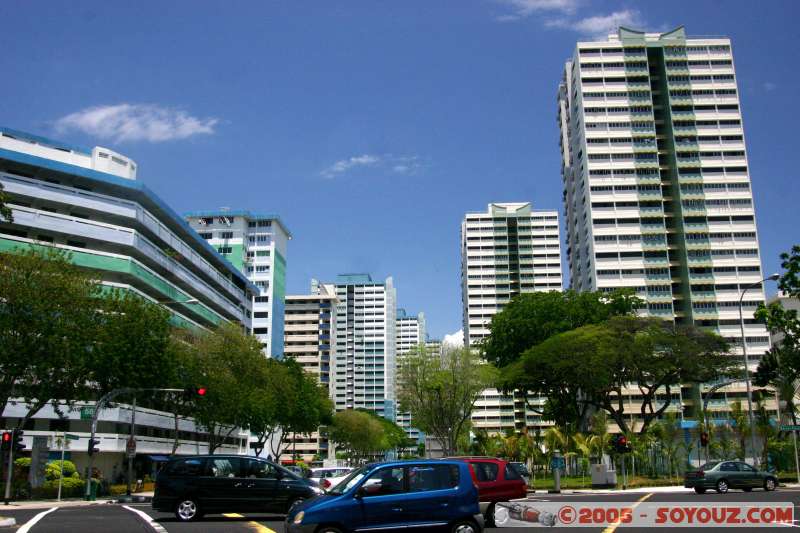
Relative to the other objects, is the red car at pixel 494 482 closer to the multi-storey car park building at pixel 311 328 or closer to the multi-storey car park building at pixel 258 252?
the multi-storey car park building at pixel 258 252

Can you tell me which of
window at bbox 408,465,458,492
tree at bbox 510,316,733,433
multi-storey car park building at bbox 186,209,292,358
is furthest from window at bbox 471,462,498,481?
multi-storey car park building at bbox 186,209,292,358

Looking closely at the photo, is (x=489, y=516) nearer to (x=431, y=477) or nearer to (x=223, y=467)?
(x=431, y=477)

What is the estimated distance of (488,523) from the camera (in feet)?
58.0

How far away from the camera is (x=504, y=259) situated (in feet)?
515

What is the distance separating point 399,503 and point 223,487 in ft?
29.7

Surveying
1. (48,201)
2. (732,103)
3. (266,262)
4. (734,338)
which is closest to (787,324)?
(48,201)

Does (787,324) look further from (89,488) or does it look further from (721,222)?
(721,222)

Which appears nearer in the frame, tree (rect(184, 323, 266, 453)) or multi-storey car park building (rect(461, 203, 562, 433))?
tree (rect(184, 323, 266, 453))

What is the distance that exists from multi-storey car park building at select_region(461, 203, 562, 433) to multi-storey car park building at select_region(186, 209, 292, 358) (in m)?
47.7

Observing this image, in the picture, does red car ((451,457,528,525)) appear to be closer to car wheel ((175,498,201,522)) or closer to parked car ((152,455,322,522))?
parked car ((152,455,322,522))

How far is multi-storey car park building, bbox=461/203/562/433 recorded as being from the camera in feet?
→ 509

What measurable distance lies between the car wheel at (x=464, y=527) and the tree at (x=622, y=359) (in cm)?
4289

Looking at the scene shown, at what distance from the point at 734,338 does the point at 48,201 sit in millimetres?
83628

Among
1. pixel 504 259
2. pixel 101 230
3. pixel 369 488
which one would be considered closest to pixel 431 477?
pixel 369 488
